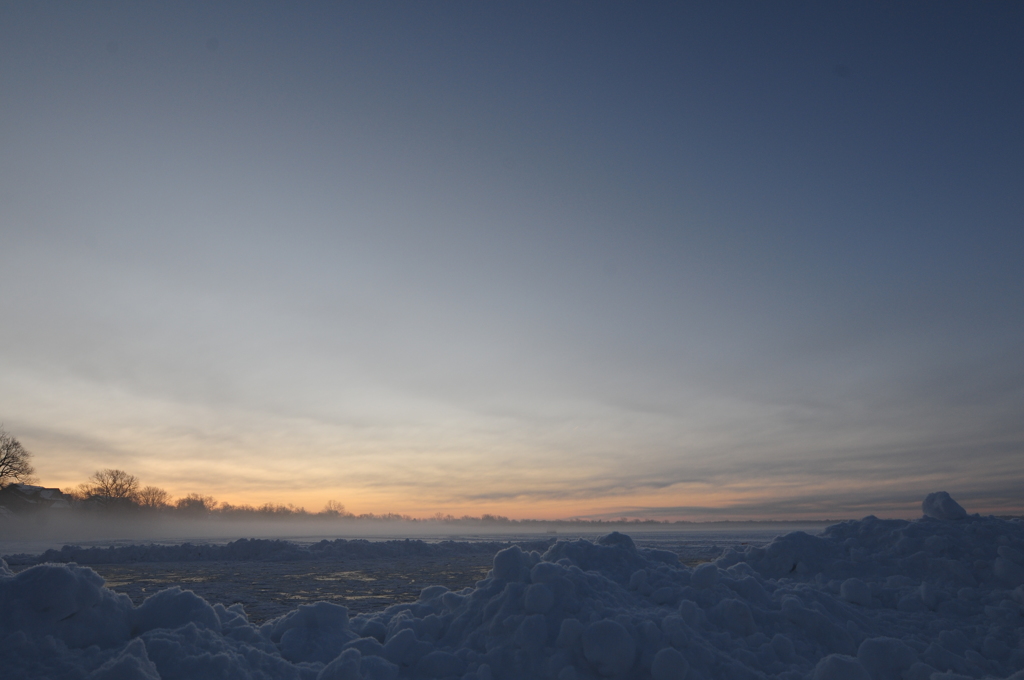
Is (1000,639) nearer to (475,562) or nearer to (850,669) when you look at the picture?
(850,669)

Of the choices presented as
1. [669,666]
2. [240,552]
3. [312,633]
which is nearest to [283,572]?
[240,552]

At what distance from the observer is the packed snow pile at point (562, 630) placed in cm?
479

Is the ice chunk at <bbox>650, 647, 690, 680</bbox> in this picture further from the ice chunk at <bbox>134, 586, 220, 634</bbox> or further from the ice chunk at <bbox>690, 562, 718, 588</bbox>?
the ice chunk at <bbox>134, 586, 220, 634</bbox>

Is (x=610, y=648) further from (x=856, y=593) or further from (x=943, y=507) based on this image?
(x=943, y=507)

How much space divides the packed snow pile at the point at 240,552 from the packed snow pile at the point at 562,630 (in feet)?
54.7

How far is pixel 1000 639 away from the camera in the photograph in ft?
23.2

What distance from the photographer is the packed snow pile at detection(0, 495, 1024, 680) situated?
479 centimetres

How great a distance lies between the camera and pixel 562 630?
5.70 meters

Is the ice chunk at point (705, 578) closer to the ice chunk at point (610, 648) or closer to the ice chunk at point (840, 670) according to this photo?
the ice chunk at point (840, 670)

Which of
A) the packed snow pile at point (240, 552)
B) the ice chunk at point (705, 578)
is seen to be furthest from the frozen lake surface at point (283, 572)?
the ice chunk at point (705, 578)

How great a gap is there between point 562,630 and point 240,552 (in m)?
20.6

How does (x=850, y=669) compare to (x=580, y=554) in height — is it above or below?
below

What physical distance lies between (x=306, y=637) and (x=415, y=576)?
375 inches

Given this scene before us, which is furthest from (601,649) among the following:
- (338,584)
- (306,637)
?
(338,584)
